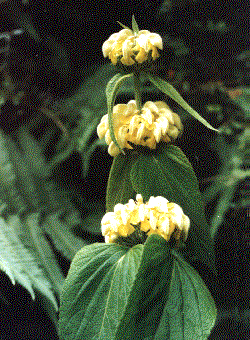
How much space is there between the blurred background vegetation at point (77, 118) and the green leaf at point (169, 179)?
367 mm

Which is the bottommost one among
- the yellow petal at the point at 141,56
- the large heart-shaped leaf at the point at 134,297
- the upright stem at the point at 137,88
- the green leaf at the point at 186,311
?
the green leaf at the point at 186,311

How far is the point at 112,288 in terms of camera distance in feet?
1.17

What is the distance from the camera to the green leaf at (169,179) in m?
0.41

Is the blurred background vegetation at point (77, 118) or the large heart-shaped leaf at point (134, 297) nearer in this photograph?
the large heart-shaped leaf at point (134, 297)

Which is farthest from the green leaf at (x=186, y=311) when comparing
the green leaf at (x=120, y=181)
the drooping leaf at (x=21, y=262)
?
the drooping leaf at (x=21, y=262)

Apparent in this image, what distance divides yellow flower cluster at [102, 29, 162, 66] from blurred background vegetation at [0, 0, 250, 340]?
0.41m

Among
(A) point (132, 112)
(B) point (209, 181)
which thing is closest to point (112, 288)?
(A) point (132, 112)

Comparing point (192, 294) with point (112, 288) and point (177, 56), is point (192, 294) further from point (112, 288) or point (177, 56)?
point (177, 56)

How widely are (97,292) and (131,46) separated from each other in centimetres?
24

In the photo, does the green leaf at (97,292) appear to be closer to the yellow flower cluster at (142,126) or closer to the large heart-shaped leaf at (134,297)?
the large heart-shaped leaf at (134,297)

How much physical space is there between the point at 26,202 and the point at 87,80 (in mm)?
353

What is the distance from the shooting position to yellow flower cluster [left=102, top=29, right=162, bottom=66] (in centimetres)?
38

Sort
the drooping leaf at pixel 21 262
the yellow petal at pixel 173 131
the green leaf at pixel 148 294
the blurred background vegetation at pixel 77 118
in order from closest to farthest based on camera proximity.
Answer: the green leaf at pixel 148 294, the yellow petal at pixel 173 131, the drooping leaf at pixel 21 262, the blurred background vegetation at pixel 77 118

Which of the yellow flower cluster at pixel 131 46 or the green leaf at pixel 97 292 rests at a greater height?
the yellow flower cluster at pixel 131 46
